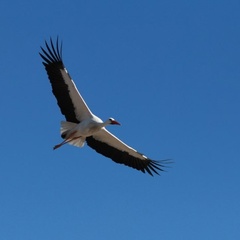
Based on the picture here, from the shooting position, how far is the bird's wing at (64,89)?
77.9ft

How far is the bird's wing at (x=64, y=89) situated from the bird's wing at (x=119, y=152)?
4.13 feet

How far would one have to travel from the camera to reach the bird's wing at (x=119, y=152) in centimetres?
2541

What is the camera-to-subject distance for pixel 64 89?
23.9 m

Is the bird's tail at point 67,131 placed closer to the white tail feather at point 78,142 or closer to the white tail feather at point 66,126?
the white tail feather at point 66,126

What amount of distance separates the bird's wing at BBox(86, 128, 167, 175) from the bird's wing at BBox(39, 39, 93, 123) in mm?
1257

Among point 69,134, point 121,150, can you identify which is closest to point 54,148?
point 69,134

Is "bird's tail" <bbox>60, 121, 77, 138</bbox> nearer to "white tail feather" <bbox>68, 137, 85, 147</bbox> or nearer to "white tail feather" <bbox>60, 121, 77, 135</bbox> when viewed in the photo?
"white tail feather" <bbox>60, 121, 77, 135</bbox>

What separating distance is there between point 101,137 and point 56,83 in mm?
2525

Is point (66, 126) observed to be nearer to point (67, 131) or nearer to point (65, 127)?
point (65, 127)

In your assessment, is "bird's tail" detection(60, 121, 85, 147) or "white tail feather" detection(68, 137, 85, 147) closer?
"bird's tail" detection(60, 121, 85, 147)

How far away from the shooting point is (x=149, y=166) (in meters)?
25.9

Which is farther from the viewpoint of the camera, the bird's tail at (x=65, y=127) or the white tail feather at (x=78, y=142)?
the white tail feather at (x=78, y=142)

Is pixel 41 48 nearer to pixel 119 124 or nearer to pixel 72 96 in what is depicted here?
pixel 72 96

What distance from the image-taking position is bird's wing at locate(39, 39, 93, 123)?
23.8m
